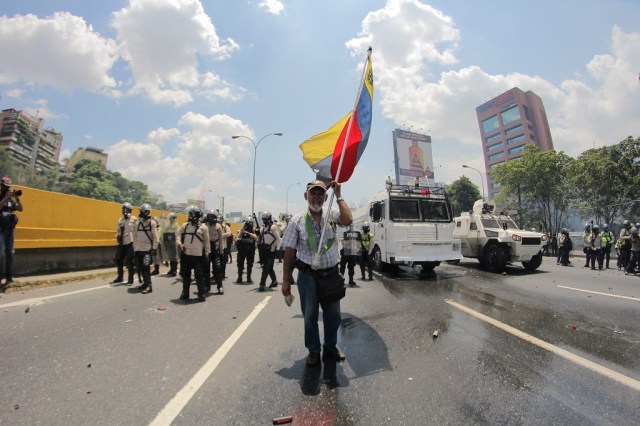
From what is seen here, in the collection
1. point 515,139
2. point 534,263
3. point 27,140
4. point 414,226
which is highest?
point 27,140

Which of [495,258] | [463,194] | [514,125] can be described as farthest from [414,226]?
[514,125]

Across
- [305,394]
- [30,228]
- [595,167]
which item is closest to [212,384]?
[305,394]

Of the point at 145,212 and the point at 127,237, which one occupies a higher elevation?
the point at 145,212

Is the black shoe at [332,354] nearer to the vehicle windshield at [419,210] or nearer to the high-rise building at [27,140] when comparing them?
the vehicle windshield at [419,210]

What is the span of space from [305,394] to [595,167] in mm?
33177

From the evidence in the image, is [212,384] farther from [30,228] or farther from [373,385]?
[30,228]

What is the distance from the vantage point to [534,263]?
42.3 ft

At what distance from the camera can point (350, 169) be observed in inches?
213

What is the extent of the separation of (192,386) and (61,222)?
9792 mm

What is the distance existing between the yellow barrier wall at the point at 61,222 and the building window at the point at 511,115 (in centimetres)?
10399

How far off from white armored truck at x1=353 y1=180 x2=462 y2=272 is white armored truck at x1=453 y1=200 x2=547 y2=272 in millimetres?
2360

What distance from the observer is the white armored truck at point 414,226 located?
1088 cm

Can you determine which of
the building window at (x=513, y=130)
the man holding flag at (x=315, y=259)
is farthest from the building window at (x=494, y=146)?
the man holding flag at (x=315, y=259)

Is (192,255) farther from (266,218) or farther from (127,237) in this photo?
(266,218)
